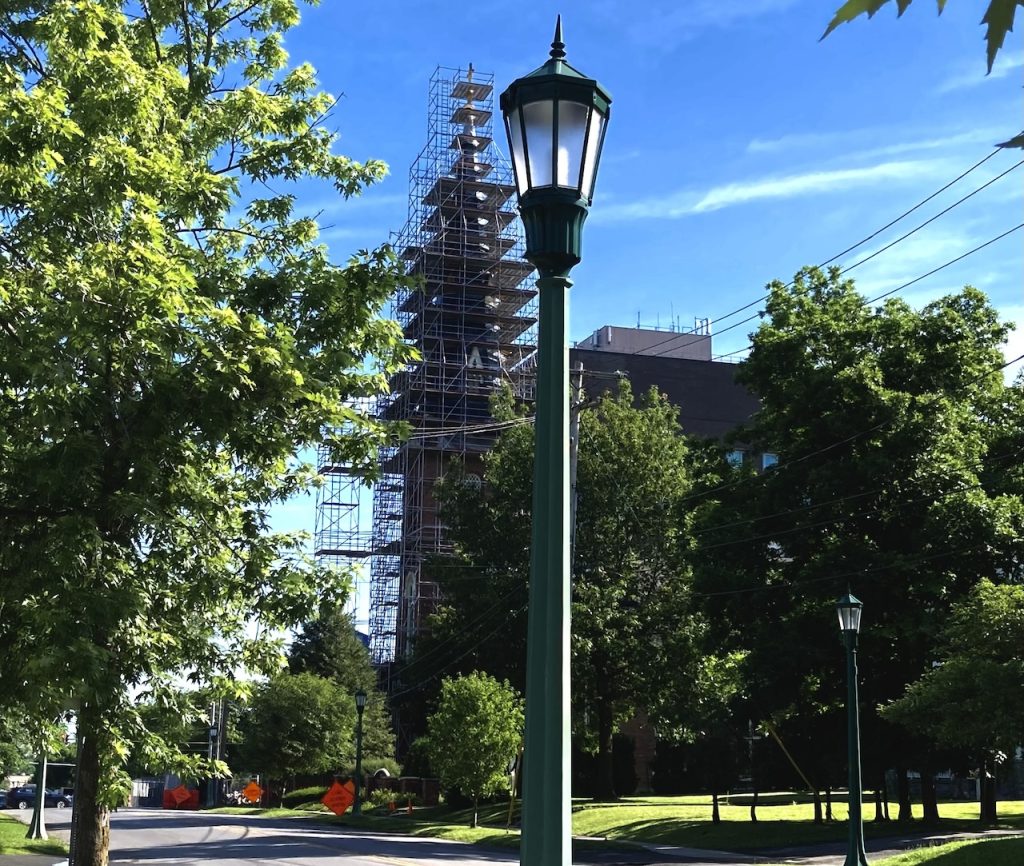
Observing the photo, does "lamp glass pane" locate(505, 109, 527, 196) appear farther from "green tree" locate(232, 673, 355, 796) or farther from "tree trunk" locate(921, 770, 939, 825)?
"green tree" locate(232, 673, 355, 796)

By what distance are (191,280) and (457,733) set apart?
31.8 meters

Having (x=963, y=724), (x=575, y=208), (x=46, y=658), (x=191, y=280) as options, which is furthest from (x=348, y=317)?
(x=963, y=724)

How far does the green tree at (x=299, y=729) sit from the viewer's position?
63594 millimetres

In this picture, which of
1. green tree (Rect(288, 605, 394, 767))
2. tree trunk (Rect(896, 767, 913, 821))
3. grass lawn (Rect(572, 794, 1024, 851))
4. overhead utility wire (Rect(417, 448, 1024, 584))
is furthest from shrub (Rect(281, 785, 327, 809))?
tree trunk (Rect(896, 767, 913, 821))

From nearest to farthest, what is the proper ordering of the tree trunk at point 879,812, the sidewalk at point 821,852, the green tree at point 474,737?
the sidewalk at point 821,852 → the tree trunk at point 879,812 → the green tree at point 474,737

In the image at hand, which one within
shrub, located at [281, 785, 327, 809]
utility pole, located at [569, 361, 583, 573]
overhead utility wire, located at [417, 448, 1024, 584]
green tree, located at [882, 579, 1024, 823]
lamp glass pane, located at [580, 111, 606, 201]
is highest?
utility pole, located at [569, 361, 583, 573]

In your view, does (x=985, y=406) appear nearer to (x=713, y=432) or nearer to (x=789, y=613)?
(x=789, y=613)

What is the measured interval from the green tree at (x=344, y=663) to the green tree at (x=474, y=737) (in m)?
28.5

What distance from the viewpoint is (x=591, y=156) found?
5.29m

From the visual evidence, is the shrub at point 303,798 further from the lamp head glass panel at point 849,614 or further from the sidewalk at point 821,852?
the lamp head glass panel at point 849,614

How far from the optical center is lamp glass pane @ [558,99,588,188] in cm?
512

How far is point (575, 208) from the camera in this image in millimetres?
5289

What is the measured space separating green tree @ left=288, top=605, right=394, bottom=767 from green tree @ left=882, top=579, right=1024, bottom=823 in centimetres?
4815

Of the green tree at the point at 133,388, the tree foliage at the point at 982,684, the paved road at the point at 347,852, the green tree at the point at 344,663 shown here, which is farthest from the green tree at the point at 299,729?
the green tree at the point at 133,388
